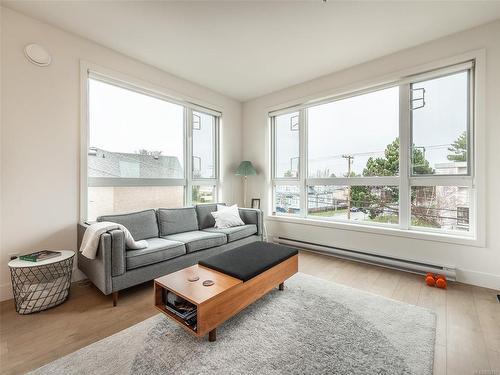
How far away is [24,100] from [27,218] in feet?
3.80

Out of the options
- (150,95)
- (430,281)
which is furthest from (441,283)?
(150,95)

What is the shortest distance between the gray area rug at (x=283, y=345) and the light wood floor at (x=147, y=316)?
0.11 metres

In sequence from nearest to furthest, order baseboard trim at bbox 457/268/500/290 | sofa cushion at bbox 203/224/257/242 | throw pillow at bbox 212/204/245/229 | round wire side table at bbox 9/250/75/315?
round wire side table at bbox 9/250/75/315
baseboard trim at bbox 457/268/500/290
sofa cushion at bbox 203/224/257/242
throw pillow at bbox 212/204/245/229

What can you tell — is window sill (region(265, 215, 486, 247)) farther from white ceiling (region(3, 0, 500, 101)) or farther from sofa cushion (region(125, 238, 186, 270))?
white ceiling (region(3, 0, 500, 101))

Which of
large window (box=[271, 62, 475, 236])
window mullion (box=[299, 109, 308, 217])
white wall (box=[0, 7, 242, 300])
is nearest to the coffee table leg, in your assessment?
white wall (box=[0, 7, 242, 300])

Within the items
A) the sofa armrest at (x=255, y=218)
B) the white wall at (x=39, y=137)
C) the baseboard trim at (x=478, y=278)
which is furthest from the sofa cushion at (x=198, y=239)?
the baseboard trim at (x=478, y=278)

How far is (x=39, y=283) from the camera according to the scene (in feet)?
6.50

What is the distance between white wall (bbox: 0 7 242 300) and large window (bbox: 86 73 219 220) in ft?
0.73

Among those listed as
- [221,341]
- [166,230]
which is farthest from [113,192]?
[221,341]

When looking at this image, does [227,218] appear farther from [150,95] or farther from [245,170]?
[150,95]

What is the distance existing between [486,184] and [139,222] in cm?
381

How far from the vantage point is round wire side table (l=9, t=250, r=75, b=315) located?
193cm

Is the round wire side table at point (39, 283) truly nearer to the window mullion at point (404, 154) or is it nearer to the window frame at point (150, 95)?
the window frame at point (150, 95)

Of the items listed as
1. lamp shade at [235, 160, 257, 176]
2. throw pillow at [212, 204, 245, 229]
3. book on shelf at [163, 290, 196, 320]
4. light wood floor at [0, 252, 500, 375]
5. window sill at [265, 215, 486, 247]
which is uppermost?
lamp shade at [235, 160, 257, 176]
